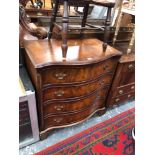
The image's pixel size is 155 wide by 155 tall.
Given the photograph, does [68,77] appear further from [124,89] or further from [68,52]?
[124,89]

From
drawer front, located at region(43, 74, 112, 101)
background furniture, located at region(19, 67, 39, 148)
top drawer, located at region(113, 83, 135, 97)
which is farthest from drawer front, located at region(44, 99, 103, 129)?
top drawer, located at region(113, 83, 135, 97)

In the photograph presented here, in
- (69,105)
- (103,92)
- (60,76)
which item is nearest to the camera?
(60,76)

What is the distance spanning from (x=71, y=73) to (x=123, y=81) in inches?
29.0

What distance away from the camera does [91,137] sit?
149cm

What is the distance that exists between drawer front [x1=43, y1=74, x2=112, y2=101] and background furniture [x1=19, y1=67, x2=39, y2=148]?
0.11 metres

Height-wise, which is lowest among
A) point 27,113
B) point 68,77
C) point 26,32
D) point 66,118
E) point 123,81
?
point 66,118

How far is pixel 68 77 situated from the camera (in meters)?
1.10

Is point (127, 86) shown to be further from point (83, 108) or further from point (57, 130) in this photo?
point (57, 130)

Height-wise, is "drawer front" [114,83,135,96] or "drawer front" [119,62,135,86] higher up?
"drawer front" [119,62,135,86]

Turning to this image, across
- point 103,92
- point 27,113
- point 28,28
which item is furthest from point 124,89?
point 28,28

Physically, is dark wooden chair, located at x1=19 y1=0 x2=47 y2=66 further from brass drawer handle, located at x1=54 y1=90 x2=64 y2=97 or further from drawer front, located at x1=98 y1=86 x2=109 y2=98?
drawer front, located at x1=98 y1=86 x2=109 y2=98

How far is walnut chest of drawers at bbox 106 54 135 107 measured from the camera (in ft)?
4.73
